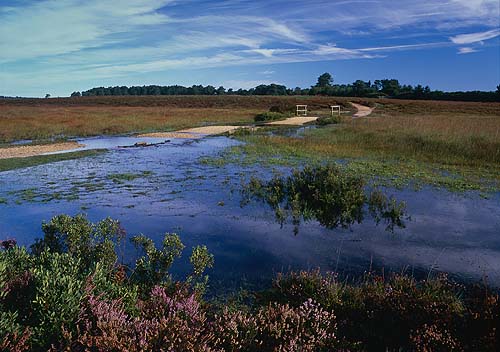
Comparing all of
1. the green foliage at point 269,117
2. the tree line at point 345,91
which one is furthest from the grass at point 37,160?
the tree line at point 345,91

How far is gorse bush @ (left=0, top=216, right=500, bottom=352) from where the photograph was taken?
4.29 metres

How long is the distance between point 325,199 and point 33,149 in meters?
21.4

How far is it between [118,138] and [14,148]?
9.90 m

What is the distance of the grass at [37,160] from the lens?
20627mm

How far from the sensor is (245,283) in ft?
25.6

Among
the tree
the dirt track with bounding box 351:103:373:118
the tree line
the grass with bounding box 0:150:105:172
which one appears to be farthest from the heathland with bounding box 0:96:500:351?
the tree

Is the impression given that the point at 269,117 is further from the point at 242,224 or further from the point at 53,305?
the point at 53,305

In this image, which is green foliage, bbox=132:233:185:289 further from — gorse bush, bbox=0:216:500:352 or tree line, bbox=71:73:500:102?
tree line, bbox=71:73:500:102

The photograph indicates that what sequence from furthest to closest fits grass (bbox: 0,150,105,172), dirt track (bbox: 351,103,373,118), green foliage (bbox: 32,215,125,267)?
dirt track (bbox: 351,103,373,118) → grass (bbox: 0,150,105,172) → green foliage (bbox: 32,215,125,267)

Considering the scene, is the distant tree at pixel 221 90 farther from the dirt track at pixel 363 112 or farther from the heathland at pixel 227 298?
the heathland at pixel 227 298

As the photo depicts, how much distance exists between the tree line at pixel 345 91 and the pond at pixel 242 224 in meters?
82.3

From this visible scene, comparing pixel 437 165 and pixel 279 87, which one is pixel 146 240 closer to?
pixel 437 165

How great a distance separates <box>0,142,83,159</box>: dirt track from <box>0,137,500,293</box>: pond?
582 cm

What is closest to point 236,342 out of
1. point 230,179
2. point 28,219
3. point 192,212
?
point 192,212
